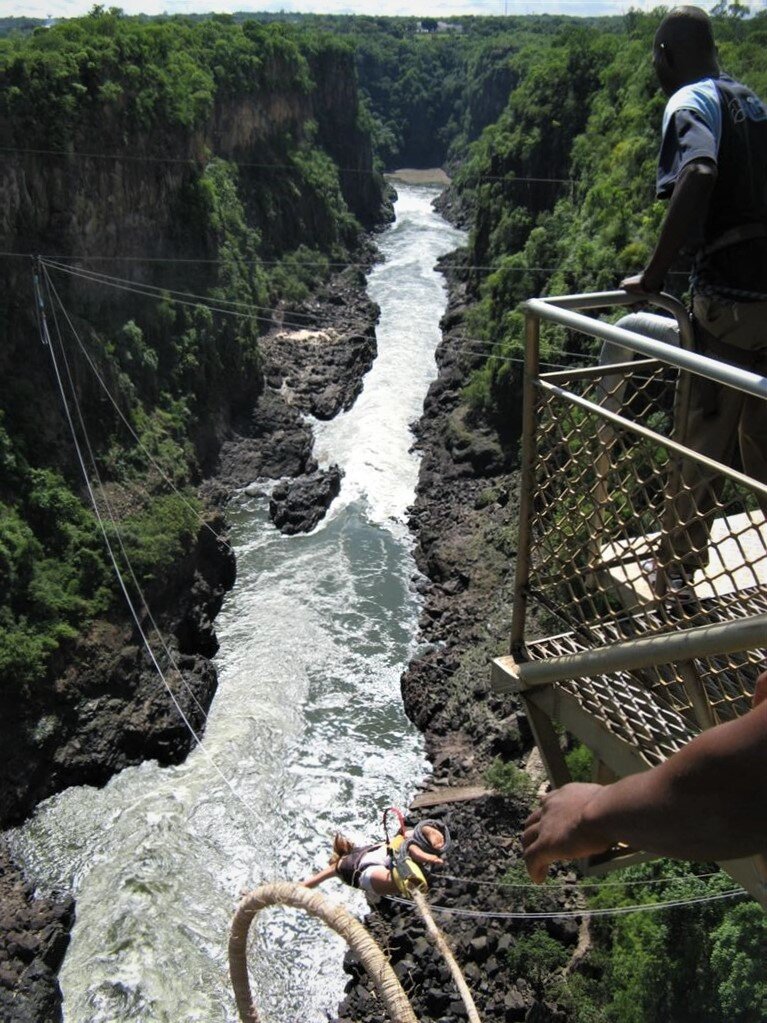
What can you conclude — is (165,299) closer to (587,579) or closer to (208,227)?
(208,227)

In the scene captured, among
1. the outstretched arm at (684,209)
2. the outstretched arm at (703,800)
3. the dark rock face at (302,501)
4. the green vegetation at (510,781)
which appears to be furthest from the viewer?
the dark rock face at (302,501)

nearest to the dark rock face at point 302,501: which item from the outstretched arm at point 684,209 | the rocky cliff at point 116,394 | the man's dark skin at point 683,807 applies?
the rocky cliff at point 116,394

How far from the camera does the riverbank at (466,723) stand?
43.8 feet

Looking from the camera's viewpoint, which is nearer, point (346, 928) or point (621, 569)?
point (621, 569)

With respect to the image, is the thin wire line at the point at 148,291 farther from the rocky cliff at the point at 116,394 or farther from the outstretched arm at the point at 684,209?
the outstretched arm at the point at 684,209

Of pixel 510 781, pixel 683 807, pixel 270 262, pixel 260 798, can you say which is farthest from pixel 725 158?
pixel 270 262

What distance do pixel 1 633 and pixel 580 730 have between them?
1594cm

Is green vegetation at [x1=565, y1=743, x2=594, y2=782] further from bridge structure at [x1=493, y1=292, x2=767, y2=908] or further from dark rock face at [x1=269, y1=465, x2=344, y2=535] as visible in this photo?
dark rock face at [x1=269, y1=465, x2=344, y2=535]

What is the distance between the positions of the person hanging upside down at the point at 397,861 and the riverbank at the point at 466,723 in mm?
8127

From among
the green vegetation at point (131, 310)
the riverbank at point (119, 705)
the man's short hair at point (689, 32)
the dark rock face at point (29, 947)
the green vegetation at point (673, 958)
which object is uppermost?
the man's short hair at point (689, 32)

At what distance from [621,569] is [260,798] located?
14.4 meters

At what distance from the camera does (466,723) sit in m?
18.4

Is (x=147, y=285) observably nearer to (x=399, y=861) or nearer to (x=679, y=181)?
(x=399, y=861)

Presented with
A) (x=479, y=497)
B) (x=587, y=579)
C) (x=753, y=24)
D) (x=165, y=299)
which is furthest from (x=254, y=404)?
(x=587, y=579)
